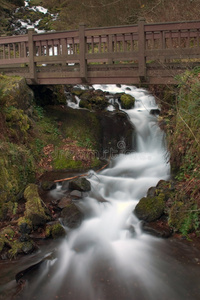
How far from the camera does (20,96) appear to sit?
29.8 feet

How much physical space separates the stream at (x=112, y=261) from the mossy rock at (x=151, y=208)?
191 mm

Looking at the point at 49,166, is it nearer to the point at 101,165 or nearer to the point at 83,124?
the point at 101,165

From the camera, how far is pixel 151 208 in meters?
6.21

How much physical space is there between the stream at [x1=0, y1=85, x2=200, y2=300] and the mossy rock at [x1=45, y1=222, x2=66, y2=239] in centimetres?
15

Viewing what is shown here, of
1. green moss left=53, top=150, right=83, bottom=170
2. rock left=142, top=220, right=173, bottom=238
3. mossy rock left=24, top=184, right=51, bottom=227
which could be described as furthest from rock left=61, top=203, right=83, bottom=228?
green moss left=53, top=150, right=83, bottom=170

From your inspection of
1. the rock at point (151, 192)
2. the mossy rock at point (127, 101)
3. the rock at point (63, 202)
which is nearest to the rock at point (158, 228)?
the rock at point (151, 192)

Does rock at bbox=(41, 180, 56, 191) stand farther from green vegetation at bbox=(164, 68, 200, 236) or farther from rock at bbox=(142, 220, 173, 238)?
green vegetation at bbox=(164, 68, 200, 236)

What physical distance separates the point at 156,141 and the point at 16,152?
4423 mm

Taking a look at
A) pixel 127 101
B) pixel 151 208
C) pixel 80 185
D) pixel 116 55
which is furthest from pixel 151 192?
pixel 127 101

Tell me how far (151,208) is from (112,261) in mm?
1485

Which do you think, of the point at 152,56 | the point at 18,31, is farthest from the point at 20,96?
the point at 18,31

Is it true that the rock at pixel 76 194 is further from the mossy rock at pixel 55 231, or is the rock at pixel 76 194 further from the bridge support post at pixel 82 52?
the bridge support post at pixel 82 52

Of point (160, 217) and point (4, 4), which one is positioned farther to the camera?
point (4, 4)

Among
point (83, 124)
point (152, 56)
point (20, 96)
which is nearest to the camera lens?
point (152, 56)
